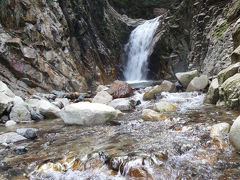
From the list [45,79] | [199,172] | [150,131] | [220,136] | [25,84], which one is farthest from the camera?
[45,79]

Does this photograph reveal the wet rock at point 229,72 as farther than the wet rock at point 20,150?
Yes

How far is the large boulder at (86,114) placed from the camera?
7230 millimetres

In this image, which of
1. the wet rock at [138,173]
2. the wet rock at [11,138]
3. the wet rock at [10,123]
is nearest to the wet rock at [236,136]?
the wet rock at [138,173]

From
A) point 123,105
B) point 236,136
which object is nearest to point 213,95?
point 123,105

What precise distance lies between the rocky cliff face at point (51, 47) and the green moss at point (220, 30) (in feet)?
28.6

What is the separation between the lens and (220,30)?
13141 millimetres

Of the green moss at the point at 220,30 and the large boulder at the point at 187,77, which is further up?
the green moss at the point at 220,30

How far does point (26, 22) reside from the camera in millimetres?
15344

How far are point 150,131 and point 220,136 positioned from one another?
1.62m

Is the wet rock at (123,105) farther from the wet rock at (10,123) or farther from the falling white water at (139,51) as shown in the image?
the falling white water at (139,51)

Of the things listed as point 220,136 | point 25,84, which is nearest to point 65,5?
point 25,84

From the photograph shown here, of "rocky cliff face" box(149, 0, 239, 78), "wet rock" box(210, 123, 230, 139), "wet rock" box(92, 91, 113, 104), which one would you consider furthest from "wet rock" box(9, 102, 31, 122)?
"rocky cliff face" box(149, 0, 239, 78)

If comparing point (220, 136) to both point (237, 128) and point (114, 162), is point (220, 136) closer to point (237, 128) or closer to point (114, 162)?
point (237, 128)

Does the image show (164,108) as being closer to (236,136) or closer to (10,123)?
(236,136)
